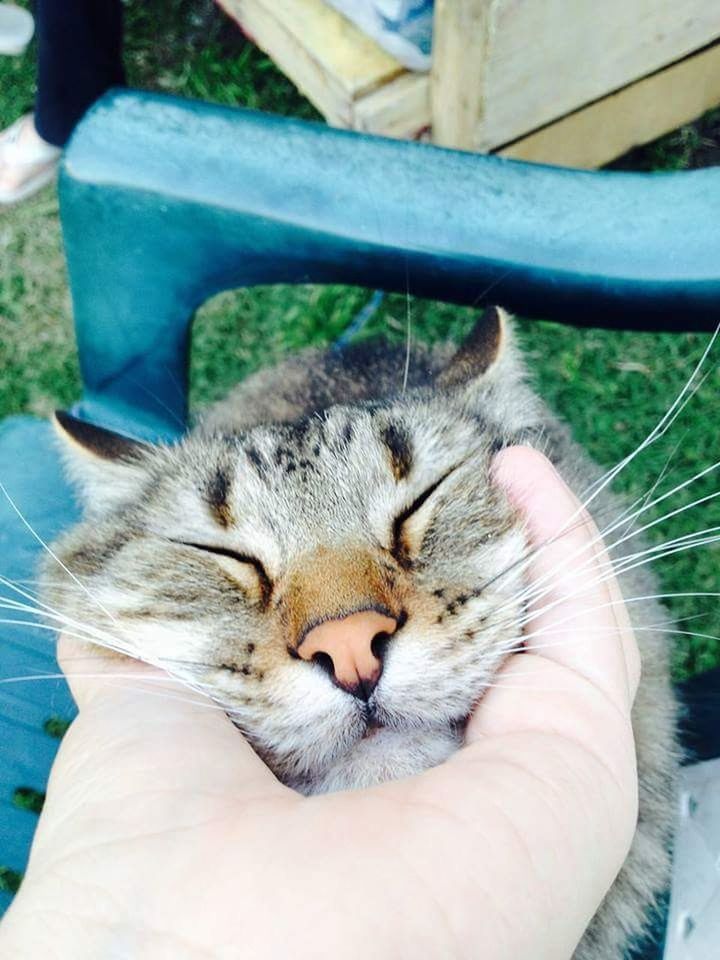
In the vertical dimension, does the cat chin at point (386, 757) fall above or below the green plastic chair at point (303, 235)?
below

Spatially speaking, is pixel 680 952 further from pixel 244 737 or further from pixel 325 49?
pixel 325 49

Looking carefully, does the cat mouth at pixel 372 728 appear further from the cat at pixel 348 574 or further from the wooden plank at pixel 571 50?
the wooden plank at pixel 571 50

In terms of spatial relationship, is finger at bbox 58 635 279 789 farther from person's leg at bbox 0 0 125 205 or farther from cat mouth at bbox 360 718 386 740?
person's leg at bbox 0 0 125 205

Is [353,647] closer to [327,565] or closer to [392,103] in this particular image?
[327,565]

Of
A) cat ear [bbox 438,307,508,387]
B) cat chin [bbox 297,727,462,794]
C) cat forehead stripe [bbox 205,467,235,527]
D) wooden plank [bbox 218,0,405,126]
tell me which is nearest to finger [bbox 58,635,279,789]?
cat chin [bbox 297,727,462,794]

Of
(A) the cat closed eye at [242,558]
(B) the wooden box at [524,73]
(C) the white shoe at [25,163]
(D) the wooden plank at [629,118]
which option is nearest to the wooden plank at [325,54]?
(B) the wooden box at [524,73]
